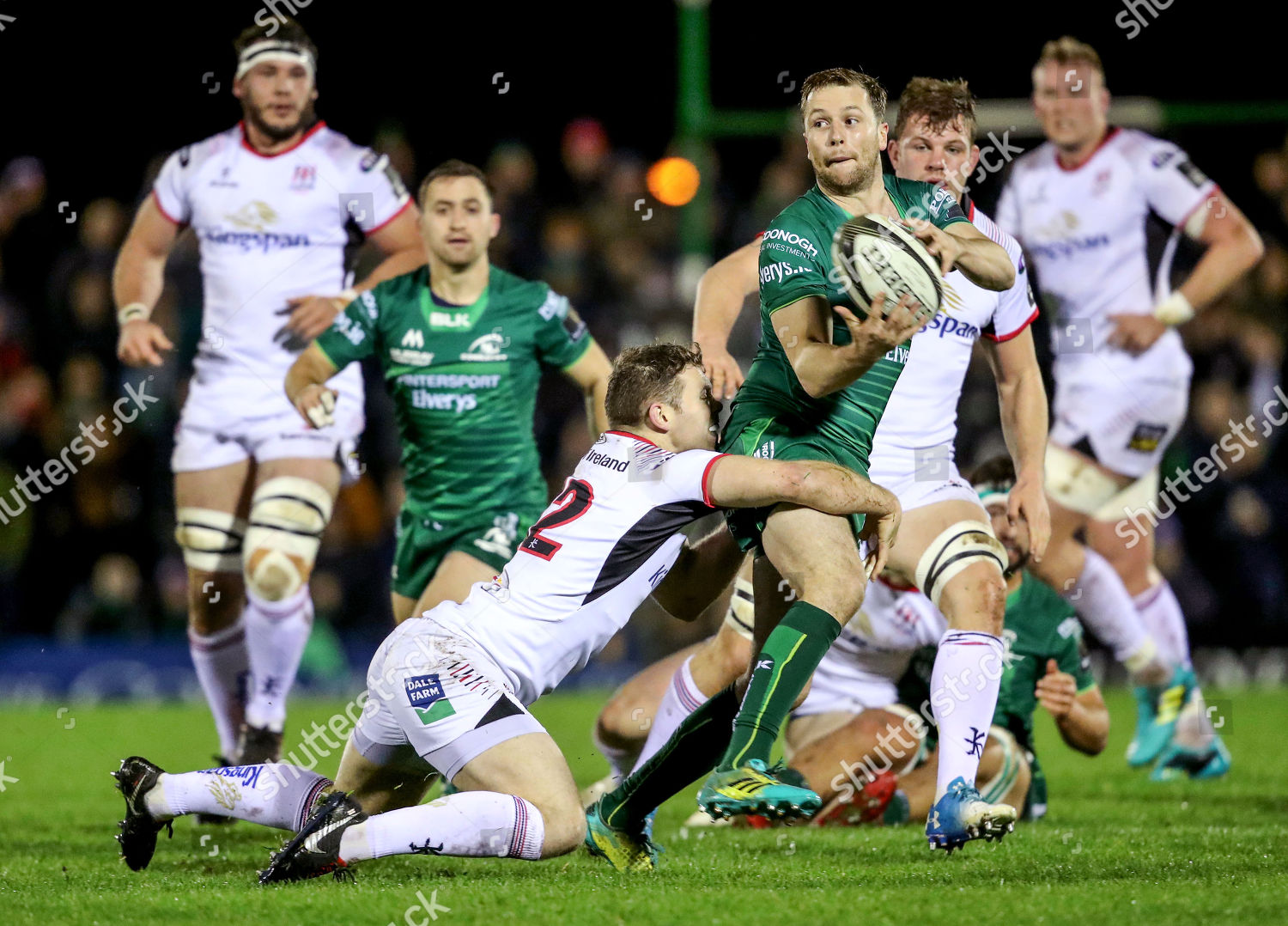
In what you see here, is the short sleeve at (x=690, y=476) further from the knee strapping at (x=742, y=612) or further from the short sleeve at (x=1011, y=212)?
the short sleeve at (x=1011, y=212)

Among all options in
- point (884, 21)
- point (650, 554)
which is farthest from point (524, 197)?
point (650, 554)

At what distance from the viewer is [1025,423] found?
6.00m

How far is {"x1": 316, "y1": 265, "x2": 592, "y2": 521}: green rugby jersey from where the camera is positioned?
679cm

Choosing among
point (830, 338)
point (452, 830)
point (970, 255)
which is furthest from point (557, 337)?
point (452, 830)

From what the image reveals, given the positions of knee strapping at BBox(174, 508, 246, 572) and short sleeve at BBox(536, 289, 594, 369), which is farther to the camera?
knee strapping at BBox(174, 508, 246, 572)

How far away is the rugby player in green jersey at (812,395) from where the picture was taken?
4578 mm

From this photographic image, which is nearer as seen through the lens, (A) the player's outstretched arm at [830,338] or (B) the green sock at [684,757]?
(A) the player's outstretched arm at [830,338]

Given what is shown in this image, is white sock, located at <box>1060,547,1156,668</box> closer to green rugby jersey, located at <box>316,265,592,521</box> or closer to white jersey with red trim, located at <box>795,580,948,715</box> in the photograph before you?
white jersey with red trim, located at <box>795,580,948,715</box>

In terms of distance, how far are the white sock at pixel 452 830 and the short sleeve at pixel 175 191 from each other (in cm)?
415

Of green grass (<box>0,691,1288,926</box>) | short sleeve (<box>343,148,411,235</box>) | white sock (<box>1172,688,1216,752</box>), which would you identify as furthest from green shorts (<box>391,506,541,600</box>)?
→ white sock (<box>1172,688,1216,752</box>)

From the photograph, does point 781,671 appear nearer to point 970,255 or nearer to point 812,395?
point 812,395

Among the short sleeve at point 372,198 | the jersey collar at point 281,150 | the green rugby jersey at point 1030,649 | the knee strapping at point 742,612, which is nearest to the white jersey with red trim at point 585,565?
the knee strapping at point 742,612

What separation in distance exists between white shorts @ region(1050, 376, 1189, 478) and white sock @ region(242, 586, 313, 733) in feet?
13.5

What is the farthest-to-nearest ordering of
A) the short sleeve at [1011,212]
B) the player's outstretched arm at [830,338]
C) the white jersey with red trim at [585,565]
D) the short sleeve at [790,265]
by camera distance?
the short sleeve at [1011,212], the short sleeve at [790,265], the white jersey with red trim at [585,565], the player's outstretched arm at [830,338]
